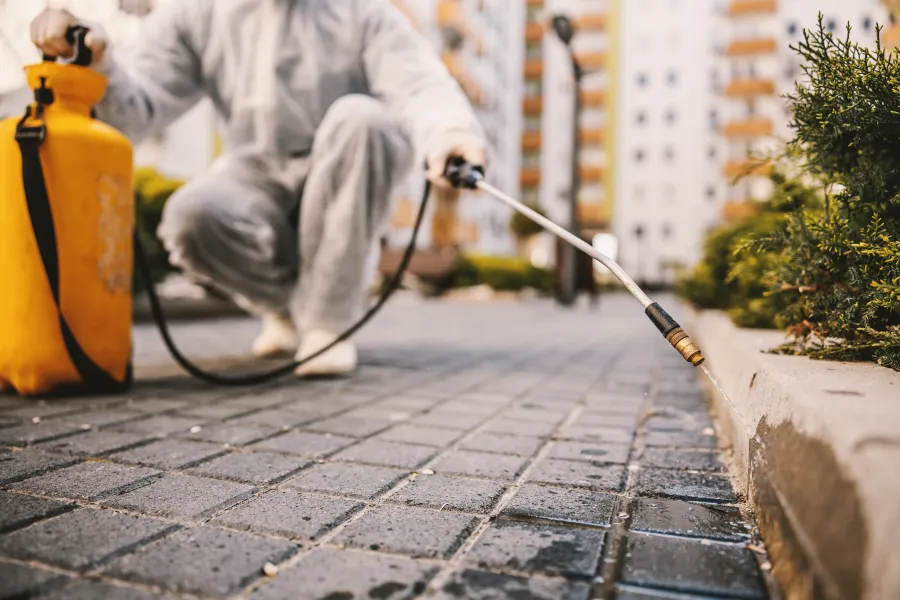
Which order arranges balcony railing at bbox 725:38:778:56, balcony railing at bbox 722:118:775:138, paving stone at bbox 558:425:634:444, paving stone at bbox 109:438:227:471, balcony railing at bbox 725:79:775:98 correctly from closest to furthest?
paving stone at bbox 109:438:227:471
paving stone at bbox 558:425:634:444
balcony railing at bbox 722:118:775:138
balcony railing at bbox 725:38:778:56
balcony railing at bbox 725:79:775:98

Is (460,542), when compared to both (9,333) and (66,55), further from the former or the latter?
(66,55)

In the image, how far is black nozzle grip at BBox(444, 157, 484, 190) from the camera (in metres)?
2.74

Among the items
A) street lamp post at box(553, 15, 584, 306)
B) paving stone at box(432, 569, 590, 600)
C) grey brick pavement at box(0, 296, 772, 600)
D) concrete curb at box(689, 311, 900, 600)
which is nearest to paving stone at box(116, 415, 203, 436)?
grey brick pavement at box(0, 296, 772, 600)

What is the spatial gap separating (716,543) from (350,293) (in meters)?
2.40

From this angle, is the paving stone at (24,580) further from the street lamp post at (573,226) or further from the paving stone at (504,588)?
the street lamp post at (573,226)

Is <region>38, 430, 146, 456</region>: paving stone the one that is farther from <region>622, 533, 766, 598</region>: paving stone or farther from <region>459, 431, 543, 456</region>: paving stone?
<region>622, 533, 766, 598</region>: paving stone

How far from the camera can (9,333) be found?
2572 millimetres

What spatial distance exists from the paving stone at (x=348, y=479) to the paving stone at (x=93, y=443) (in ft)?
1.99

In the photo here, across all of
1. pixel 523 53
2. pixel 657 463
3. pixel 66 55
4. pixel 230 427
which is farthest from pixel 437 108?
pixel 523 53

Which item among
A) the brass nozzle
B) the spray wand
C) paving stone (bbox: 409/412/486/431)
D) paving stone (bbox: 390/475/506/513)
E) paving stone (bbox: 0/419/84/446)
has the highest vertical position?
the spray wand

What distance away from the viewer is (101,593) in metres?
1.19

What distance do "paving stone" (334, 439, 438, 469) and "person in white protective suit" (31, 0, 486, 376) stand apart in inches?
52.0

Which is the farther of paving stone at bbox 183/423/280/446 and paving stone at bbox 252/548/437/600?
paving stone at bbox 183/423/280/446

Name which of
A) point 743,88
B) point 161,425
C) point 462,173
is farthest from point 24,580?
point 743,88
